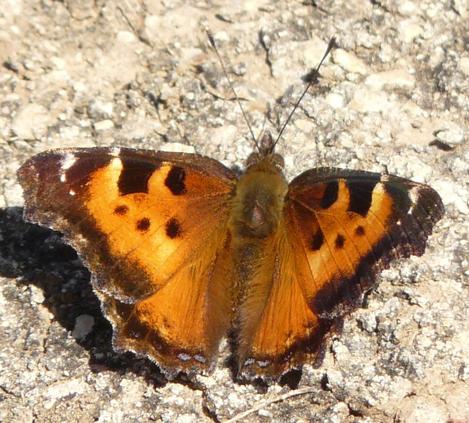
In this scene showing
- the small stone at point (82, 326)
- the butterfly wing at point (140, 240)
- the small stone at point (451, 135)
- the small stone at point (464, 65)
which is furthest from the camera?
the small stone at point (464, 65)

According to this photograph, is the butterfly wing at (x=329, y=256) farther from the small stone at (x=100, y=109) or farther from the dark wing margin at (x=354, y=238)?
the small stone at (x=100, y=109)

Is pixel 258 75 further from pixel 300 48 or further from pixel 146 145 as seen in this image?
pixel 146 145

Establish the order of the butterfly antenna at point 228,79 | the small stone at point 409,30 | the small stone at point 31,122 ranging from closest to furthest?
the butterfly antenna at point 228,79 < the small stone at point 31,122 < the small stone at point 409,30

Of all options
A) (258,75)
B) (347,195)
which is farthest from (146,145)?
(347,195)

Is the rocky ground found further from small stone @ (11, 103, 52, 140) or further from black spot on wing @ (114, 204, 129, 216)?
black spot on wing @ (114, 204, 129, 216)

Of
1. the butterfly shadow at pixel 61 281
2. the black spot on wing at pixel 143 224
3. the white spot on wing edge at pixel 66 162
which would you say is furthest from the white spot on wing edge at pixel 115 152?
the butterfly shadow at pixel 61 281

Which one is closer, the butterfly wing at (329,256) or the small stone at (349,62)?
the butterfly wing at (329,256)

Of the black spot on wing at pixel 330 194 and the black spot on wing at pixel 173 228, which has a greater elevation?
the black spot on wing at pixel 330 194
